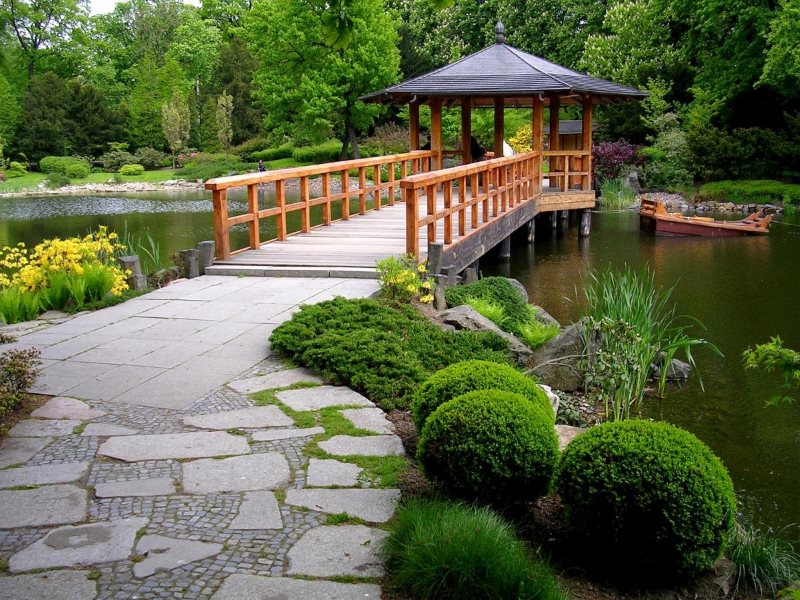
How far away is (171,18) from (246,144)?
19.1 metres

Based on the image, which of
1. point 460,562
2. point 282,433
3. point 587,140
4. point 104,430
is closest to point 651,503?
point 460,562

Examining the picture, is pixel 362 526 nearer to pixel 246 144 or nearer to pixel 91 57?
pixel 246 144

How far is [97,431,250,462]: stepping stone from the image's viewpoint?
3.90 meters

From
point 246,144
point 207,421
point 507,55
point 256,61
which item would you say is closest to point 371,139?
point 246,144

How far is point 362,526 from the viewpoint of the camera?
3244mm

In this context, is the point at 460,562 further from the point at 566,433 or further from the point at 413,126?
the point at 413,126

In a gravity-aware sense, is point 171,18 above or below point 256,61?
above

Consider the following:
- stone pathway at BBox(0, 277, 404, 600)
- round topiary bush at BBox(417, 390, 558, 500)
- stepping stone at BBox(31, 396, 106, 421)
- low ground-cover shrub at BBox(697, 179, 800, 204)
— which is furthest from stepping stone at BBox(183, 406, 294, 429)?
low ground-cover shrub at BBox(697, 179, 800, 204)

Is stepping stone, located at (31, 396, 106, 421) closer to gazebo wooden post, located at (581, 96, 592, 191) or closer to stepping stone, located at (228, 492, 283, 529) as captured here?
stepping stone, located at (228, 492, 283, 529)

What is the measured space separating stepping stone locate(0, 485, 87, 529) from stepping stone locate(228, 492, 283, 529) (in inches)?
24.1

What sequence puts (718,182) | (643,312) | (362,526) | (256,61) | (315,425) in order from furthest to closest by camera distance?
(256,61), (718,182), (643,312), (315,425), (362,526)

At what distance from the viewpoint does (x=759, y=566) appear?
3.82m

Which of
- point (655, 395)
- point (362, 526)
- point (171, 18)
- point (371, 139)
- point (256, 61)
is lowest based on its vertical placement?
point (655, 395)

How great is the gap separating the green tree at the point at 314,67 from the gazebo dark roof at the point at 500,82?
1411 centimetres
